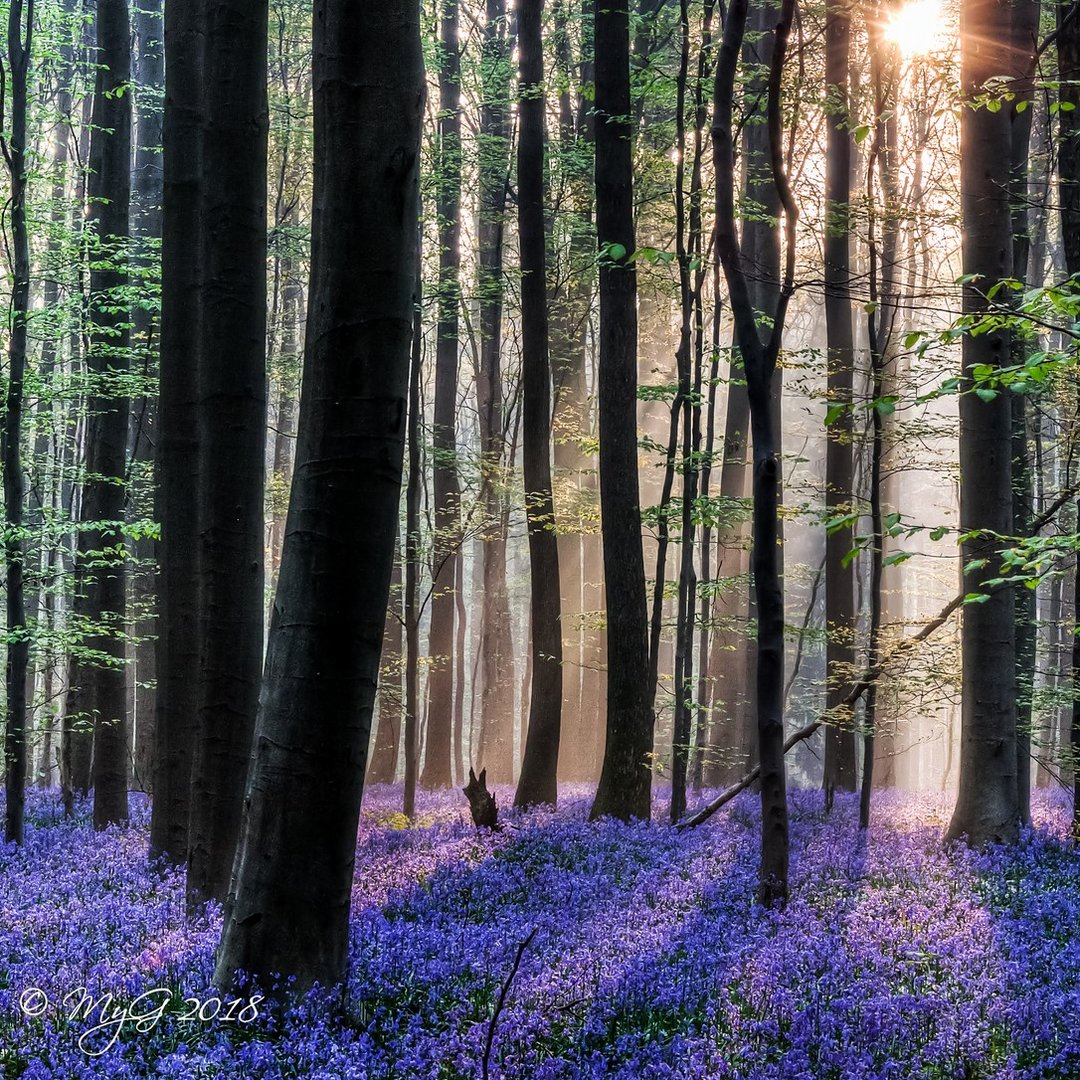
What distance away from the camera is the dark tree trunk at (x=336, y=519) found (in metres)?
4.61

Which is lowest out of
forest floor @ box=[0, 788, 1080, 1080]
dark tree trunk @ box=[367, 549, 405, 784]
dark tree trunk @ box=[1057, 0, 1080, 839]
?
dark tree trunk @ box=[367, 549, 405, 784]

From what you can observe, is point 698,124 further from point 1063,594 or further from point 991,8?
point 1063,594

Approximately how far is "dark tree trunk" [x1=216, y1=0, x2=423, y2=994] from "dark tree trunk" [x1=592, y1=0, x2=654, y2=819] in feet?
26.3

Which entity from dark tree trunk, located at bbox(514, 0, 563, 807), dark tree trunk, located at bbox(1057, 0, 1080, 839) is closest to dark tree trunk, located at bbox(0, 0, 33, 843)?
dark tree trunk, located at bbox(514, 0, 563, 807)

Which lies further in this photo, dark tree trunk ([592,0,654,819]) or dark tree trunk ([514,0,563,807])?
dark tree trunk ([514,0,563,807])

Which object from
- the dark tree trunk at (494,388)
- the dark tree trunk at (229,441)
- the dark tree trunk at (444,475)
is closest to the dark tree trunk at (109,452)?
the dark tree trunk at (229,441)

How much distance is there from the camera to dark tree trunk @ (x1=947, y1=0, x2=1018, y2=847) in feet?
36.1

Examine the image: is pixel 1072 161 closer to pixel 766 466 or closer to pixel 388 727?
pixel 766 466

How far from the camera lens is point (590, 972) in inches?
215

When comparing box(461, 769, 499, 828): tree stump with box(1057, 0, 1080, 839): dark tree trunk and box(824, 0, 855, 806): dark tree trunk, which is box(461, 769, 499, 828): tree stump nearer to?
box(824, 0, 855, 806): dark tree trunk

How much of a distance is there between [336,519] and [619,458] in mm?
8709

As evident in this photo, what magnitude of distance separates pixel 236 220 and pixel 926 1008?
22.1 ft

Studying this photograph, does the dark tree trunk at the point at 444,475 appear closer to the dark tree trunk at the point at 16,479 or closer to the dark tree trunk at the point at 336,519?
the dark tree trunk at the point at 16,479

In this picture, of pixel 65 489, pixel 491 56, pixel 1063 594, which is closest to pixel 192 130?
pixel 491 56
